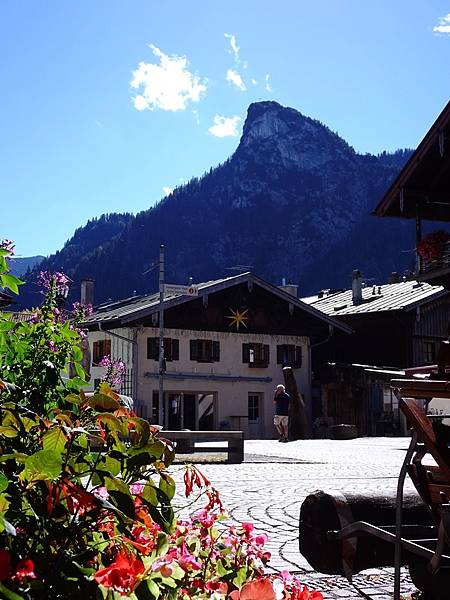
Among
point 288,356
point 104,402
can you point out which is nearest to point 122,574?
point 104,402

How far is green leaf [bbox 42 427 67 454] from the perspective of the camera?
4.90ft

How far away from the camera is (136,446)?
171cm

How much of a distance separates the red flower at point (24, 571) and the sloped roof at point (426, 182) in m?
15.8

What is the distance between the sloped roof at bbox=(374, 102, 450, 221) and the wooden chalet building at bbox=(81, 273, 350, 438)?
627 inches

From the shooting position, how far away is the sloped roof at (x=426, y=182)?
639 inches

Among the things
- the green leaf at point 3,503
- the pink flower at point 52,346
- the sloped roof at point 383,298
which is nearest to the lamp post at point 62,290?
the pink flower at point 52,346

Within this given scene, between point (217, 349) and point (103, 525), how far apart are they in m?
33.1

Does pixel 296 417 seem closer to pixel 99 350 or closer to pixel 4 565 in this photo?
pixel 99 350

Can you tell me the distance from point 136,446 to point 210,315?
33.1 meters

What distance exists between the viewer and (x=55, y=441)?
151 cm

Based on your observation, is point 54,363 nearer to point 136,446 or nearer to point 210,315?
point 136,446

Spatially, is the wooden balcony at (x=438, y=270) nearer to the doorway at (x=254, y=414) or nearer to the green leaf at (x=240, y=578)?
the green leaf at (x=240, y=578)

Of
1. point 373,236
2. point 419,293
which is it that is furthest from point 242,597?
point 373,236

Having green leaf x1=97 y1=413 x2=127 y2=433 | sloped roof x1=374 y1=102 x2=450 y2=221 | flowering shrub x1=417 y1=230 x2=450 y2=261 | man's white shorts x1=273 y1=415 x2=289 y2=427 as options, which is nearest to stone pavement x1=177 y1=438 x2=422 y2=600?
green leaf x1=97 y1=413 x2=127 y2=433
